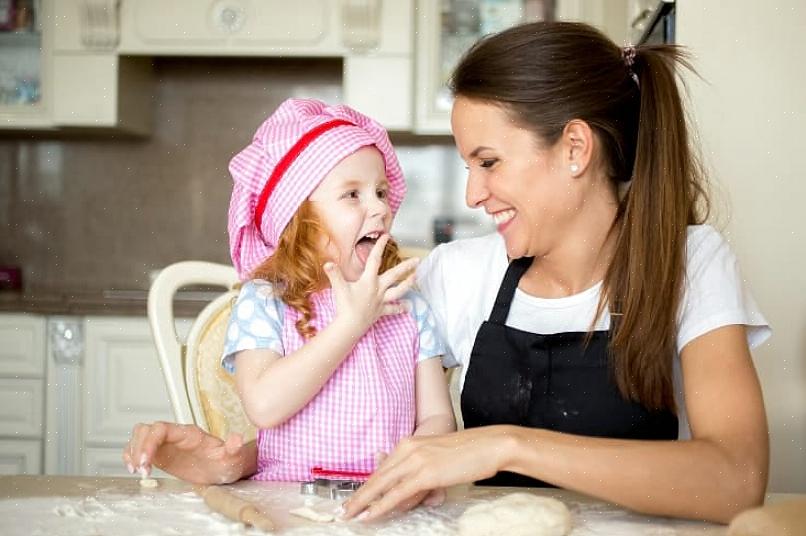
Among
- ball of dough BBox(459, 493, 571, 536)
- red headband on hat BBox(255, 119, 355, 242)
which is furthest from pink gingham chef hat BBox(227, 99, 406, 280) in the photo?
ball of dough BBox(459, 493, 571, 536)

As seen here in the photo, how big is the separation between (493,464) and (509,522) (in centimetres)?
11

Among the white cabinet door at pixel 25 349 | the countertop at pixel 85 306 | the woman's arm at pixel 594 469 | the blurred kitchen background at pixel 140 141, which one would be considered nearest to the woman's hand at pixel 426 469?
the woman's arm at pixel 594 469

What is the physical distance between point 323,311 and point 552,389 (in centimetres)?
36

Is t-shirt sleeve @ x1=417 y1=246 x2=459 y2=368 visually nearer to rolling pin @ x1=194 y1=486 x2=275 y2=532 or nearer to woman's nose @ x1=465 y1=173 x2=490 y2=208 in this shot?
woman's nose @ x1=465 y1=173 x2=490 y2=208

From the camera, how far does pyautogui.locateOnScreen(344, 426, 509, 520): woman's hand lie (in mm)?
1017

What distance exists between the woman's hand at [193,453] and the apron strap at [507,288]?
1.65 feet

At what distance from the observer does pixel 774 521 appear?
2.81 feet

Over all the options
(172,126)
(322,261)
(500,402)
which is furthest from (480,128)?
(172,126)

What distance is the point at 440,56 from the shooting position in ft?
11.3

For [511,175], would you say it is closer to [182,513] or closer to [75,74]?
[182,513]

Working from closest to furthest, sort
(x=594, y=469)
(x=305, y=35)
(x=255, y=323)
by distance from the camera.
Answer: (x=594, y=469) → (x=255, y=323) → (x=305, y=35)

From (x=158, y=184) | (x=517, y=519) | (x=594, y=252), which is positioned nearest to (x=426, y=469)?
(x=517, y=519)

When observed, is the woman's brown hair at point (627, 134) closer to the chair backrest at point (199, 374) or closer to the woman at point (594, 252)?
the woman at point (594, 252)

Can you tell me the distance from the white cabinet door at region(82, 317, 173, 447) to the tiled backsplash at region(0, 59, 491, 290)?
692mm
